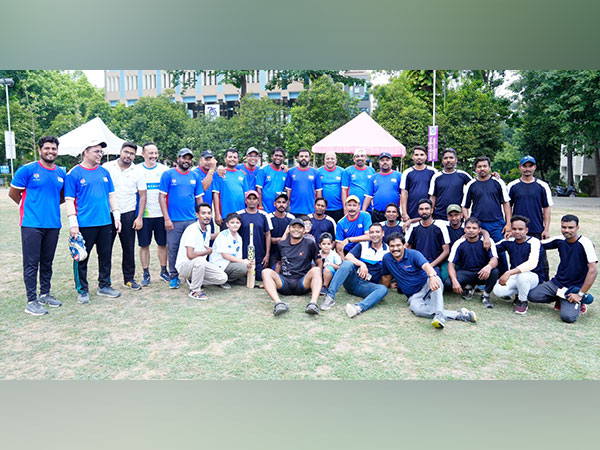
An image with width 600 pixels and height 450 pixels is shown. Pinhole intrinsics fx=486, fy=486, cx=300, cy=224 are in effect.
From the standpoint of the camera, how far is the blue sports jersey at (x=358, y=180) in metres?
7.27

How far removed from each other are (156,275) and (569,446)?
228 inches

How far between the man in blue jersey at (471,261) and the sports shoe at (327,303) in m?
1.46

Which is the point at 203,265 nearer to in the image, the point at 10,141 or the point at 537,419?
the point at 537,419

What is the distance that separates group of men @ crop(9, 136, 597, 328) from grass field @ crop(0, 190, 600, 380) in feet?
0.68

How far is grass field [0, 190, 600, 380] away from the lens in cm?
381

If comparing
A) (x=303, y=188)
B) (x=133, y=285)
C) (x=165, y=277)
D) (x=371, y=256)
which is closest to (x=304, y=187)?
(x=303, y=188)

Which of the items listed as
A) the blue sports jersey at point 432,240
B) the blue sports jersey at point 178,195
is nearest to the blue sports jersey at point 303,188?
the blue sports jersey at point 178,195

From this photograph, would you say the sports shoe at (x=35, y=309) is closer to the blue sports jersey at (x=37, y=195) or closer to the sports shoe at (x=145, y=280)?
the blue sports jersey at (x=37, y=195)

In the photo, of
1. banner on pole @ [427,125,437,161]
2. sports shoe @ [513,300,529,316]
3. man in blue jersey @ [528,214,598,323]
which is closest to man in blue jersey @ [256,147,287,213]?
sports shoe @ [513,300,529,316]

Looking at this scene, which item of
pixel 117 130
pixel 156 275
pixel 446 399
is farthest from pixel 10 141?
pixel 446 399

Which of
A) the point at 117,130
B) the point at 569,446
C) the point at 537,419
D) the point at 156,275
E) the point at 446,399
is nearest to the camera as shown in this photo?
the point at 569,446

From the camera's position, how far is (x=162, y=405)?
3.31 meters

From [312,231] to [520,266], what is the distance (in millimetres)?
2567

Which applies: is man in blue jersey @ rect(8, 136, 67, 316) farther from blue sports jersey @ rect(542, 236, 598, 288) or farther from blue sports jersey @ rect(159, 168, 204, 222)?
blue sports jersey @ rect(542, 236, 598, 288)
